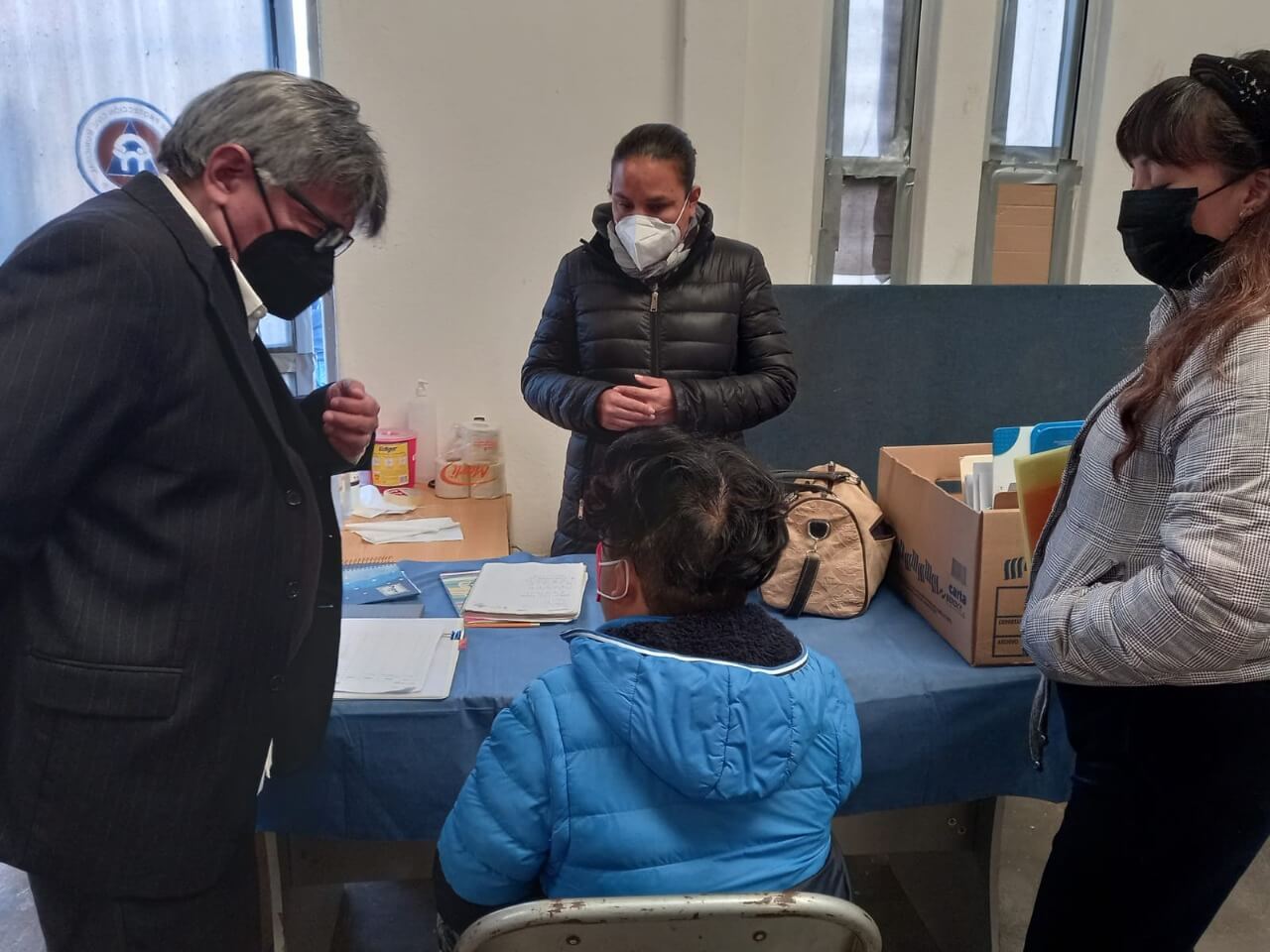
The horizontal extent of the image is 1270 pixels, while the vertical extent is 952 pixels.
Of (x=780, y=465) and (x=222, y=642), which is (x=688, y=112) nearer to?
(x=780, y=465)

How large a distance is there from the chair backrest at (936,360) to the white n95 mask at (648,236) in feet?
2.46

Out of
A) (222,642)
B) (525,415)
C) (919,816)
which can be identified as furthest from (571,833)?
(525,415)

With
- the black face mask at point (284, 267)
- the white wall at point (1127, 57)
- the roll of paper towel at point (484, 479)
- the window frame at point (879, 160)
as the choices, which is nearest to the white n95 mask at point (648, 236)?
the black face mask at point (284, 267)

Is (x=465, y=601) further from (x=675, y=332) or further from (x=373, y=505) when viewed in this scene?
(x=373, y=505)

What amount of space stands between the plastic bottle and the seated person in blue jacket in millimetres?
1913

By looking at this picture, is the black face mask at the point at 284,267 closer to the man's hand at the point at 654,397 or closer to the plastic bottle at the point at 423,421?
the man's hand at the point at 654,397

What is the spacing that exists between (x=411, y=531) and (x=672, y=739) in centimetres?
155

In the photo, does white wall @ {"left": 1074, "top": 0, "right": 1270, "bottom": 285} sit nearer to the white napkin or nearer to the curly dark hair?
the white napkin

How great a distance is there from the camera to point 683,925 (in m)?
0.82

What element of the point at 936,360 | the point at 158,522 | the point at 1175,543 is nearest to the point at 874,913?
the point at 1175,543

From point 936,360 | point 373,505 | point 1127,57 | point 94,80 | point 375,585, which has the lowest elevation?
point 373,505

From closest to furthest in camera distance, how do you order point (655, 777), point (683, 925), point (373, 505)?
point (683, 925) → point (655, 777) → point (373, 505)

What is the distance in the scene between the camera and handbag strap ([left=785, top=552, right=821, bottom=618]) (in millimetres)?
1605

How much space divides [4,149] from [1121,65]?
11.0 feet
